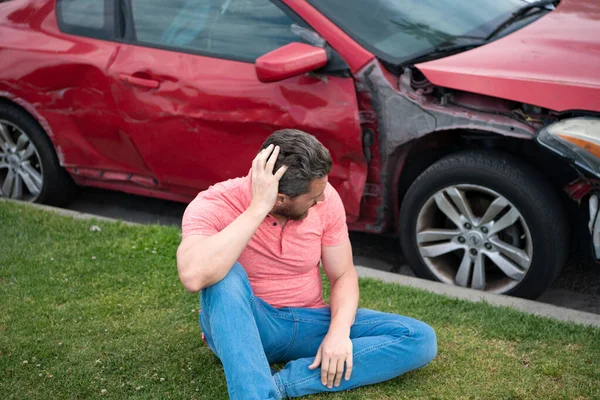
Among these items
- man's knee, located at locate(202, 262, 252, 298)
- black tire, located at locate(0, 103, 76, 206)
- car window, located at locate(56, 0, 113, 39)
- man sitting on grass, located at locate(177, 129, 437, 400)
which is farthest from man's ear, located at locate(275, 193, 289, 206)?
black tire, located at locate(0, 103, 76, 206)

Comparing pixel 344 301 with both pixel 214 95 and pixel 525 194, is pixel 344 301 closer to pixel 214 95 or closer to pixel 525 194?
pixel 525 194

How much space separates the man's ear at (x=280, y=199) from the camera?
3.03m

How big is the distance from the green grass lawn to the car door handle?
890 mm

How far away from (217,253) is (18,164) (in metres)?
3.20

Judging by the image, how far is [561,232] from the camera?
4.06m

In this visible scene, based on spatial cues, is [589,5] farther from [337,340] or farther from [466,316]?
[337,340]

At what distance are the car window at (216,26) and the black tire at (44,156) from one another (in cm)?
98

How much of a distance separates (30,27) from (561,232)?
135 inches

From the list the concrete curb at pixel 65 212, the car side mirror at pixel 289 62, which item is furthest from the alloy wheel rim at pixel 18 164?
the car side mirror at pixel 289 62

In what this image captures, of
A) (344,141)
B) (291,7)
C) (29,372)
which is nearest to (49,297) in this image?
(29,372)

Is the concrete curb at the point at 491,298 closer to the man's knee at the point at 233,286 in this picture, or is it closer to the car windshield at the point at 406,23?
the car windshield at the point at 406,23

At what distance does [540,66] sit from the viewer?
4.02 m

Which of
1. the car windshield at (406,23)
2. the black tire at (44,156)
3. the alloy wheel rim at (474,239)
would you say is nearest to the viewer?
the alloy wheel rim at (474,239)

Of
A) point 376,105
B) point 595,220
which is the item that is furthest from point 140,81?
point 595,220
